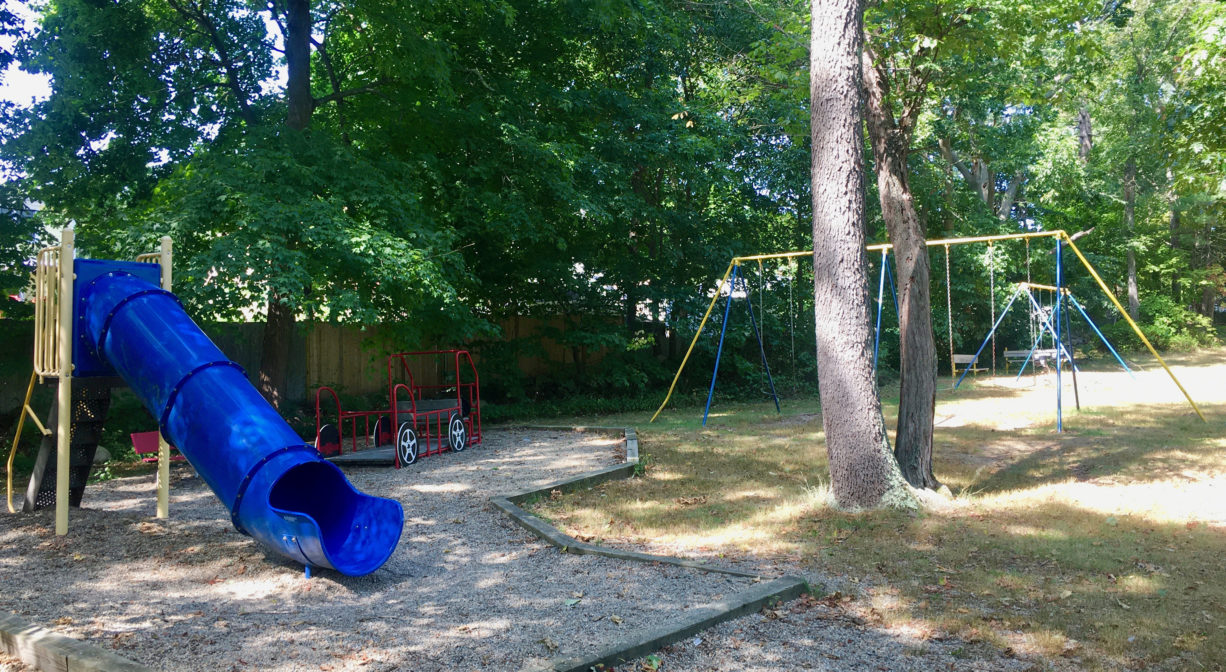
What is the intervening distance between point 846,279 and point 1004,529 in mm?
2242

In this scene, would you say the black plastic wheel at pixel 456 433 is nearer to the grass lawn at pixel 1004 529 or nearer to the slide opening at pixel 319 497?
the grass lawn at pixel 1004 529

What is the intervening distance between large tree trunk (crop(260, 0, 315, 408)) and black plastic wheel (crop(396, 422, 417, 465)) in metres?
2.73

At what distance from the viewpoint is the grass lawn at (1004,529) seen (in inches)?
172

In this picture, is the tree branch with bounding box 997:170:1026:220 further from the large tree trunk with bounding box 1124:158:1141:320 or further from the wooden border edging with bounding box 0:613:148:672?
the wooden border edging with bounding box 0:613:148:672

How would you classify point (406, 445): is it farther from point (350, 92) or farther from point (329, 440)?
point (350, 92)

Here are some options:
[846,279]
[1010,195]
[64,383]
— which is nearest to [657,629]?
[846,279]

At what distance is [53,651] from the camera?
3855mm

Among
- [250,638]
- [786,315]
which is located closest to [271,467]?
[250,638]

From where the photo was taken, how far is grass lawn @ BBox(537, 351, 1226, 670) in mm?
4363

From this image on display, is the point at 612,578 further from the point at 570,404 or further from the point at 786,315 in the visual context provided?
the point at 786,315

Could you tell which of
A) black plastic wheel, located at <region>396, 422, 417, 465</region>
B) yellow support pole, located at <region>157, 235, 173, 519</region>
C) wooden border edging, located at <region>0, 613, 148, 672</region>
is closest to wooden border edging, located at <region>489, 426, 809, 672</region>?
wooden border edging, located at <region>0, 613, 148, 672</region>

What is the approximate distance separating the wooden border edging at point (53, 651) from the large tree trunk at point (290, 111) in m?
7.90

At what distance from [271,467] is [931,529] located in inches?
186

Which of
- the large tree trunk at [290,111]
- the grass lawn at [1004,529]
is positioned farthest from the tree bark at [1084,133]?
the large tree trunk at [290,111]
